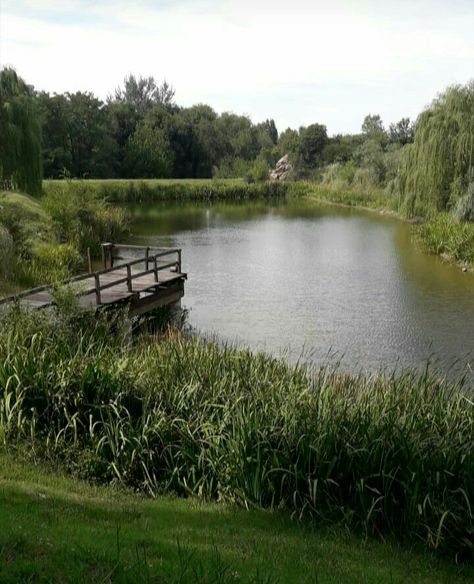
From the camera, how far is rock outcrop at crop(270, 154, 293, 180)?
69.6 metres

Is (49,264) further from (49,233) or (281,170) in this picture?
(281,170)

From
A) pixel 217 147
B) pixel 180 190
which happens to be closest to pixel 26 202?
pixel 180 190

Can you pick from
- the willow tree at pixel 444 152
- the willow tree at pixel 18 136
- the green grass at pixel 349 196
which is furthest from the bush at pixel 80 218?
the green grass at pixel 349 196

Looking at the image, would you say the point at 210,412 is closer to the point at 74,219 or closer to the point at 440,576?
the point at 440,576

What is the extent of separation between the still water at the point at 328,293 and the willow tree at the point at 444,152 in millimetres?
2349

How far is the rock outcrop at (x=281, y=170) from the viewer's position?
69.6 m

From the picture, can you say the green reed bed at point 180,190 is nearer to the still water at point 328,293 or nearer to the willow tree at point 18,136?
the still water at point 328,293

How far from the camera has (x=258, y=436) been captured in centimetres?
619

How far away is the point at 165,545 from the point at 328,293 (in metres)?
14.7

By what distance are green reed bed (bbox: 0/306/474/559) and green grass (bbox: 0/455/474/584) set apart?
12.9 inches

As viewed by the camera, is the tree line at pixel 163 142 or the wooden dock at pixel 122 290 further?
the tree line at pixel 163 142

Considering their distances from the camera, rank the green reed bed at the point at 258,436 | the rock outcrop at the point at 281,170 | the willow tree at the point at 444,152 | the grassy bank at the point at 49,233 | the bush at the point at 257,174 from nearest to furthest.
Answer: the green reed bed at the point at 258,436 → the grassy bank at the point at 49,233 → the willow tree at the point at 444,152 → the bush at the point at 257,174 → the rock outcrop at the point at 281,170

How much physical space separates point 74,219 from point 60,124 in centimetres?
3762

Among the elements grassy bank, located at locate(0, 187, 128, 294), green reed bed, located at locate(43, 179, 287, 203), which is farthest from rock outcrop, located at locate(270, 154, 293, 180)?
grassy bank, located at locate(0, 187, 128, 294)
